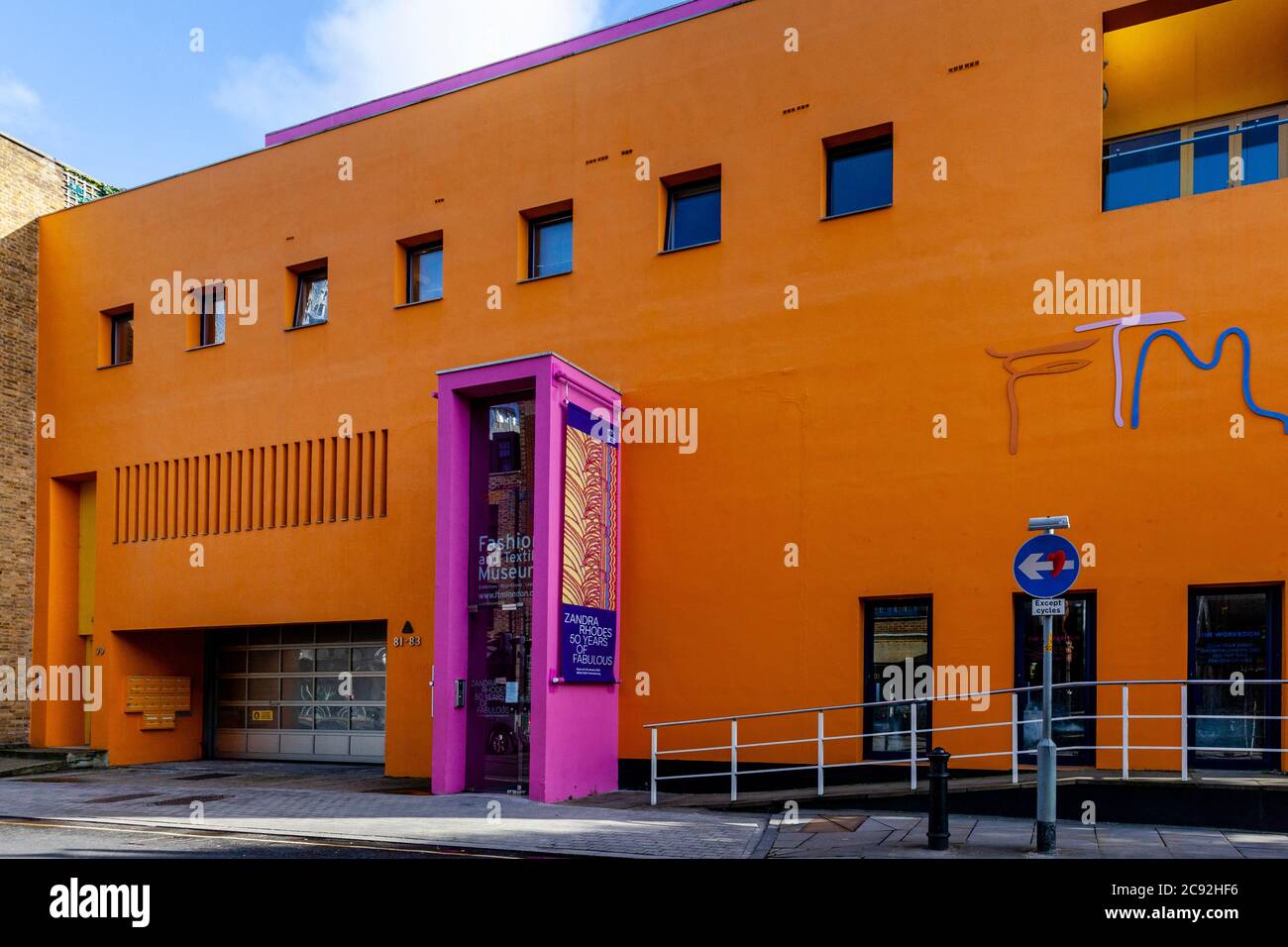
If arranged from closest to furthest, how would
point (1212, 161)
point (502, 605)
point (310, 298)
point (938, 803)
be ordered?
point (938, 803)
point (1212, 161)
point (502, 605)
point (310, 298)

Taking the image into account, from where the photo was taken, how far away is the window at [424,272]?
1872 cm

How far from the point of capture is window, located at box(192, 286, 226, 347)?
20.7 meters

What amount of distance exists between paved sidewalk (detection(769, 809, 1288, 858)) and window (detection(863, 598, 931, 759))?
5.41ft

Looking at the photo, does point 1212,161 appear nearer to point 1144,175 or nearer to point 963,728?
point 1144,175

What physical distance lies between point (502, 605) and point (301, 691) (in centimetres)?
757

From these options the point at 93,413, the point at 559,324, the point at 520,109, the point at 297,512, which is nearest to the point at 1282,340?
the point at 559,324

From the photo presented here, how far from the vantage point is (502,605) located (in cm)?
1512

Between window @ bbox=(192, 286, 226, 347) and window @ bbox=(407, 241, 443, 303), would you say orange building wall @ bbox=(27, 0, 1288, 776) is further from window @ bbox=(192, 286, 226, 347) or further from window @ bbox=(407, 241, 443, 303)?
window @ bbox=(192, 286, 226, 347)

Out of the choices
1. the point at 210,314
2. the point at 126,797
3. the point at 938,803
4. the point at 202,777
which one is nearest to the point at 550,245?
the point at 210,314

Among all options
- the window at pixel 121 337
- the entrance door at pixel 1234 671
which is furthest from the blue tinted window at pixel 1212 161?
the window at pixel 121 337

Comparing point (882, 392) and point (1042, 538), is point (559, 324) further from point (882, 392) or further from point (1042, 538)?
point (1042, 538)

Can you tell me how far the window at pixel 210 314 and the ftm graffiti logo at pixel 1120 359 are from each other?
43.9ft

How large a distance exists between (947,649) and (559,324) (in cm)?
717

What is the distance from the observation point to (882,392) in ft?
48.1
